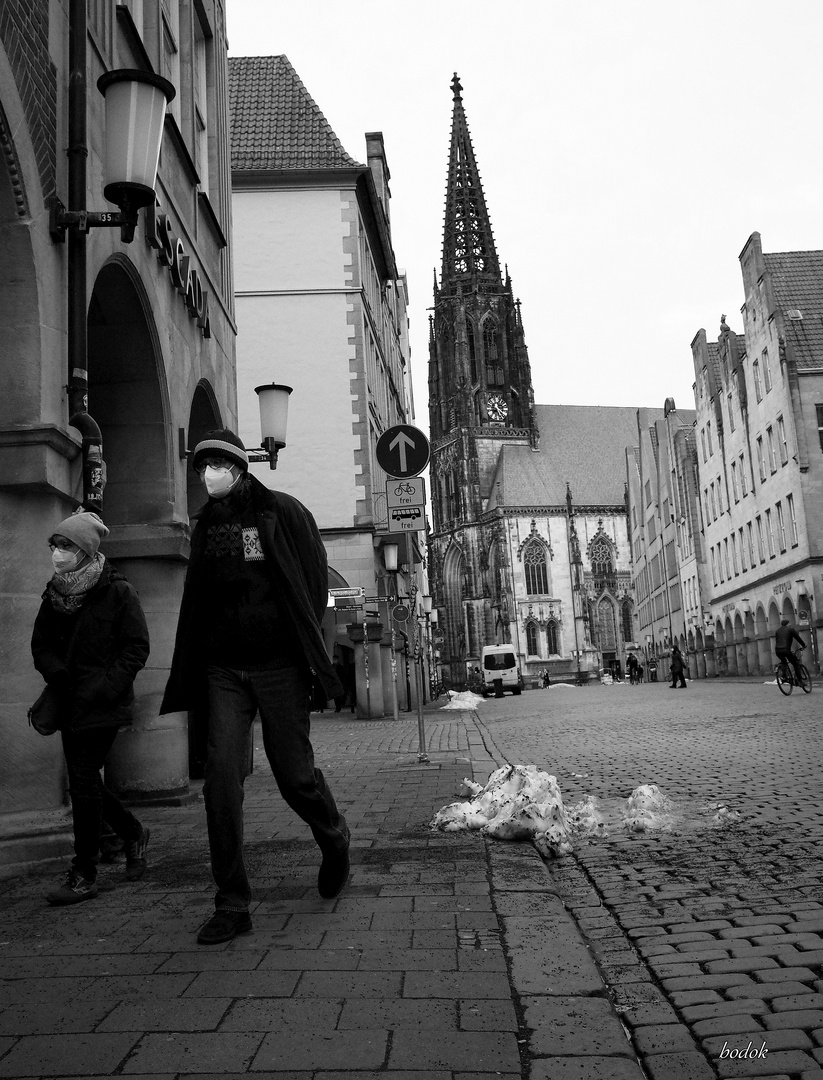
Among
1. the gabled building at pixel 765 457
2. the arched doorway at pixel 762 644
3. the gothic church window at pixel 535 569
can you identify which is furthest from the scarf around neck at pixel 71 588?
the gothic church window at pixel 535 569

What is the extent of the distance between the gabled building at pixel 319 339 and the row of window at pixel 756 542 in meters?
18.7

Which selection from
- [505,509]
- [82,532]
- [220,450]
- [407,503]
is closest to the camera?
[220,450]

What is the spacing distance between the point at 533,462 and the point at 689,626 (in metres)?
38.4

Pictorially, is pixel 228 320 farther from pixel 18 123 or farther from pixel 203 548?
pixel 203 548

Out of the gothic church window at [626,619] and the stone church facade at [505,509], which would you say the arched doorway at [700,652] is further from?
the gothic church window at [626,619]

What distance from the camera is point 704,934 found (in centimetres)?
411

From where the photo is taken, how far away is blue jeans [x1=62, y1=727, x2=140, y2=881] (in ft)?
15.8

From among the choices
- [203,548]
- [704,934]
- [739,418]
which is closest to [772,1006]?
[704,934]

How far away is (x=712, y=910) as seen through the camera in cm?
448

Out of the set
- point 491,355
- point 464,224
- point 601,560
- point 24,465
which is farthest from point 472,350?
point 24,465

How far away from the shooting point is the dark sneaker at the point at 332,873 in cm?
464

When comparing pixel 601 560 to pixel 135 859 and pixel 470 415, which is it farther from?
pixel 135 859

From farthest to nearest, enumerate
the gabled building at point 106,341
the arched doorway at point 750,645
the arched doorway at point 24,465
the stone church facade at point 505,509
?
the stone church facade at point 505,509
the arched doorway at point 750,645
the gabled building at point 106,341
the arched doorway at point 24,465

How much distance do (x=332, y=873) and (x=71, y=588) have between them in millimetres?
1699
